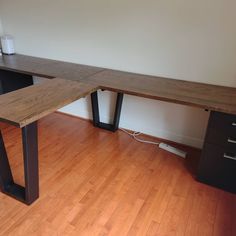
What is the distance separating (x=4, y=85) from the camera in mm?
2781

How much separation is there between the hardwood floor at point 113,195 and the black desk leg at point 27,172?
2.2 inches

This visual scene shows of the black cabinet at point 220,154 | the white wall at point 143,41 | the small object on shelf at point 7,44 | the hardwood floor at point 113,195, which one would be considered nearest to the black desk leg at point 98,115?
the white wall at point 143,41

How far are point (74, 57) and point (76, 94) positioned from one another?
1.06 m

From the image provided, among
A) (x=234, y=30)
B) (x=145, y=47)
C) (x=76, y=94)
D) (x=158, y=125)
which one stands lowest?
(x=158, y=125)

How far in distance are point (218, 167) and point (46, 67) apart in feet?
6.35

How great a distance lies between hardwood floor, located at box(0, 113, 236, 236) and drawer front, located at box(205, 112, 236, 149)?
421mm

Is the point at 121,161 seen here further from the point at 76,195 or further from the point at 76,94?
the point at 76,94

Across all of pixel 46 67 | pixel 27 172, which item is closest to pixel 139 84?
pixel 46 67

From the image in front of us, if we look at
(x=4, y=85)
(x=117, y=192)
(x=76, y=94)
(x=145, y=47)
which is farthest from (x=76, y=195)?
Result: (x=4, y=85)

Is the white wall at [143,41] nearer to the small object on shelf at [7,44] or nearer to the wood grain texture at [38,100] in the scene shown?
the small object on shelf at [7,44]

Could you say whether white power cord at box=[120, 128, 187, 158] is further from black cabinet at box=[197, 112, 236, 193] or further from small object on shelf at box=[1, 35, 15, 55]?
small object on shelf at box=[1, 35, 15, 55]

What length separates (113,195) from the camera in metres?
1.79

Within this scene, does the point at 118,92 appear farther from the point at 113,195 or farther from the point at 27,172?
the point at 27,172

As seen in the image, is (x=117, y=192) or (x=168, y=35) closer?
(x=117, y=192)
